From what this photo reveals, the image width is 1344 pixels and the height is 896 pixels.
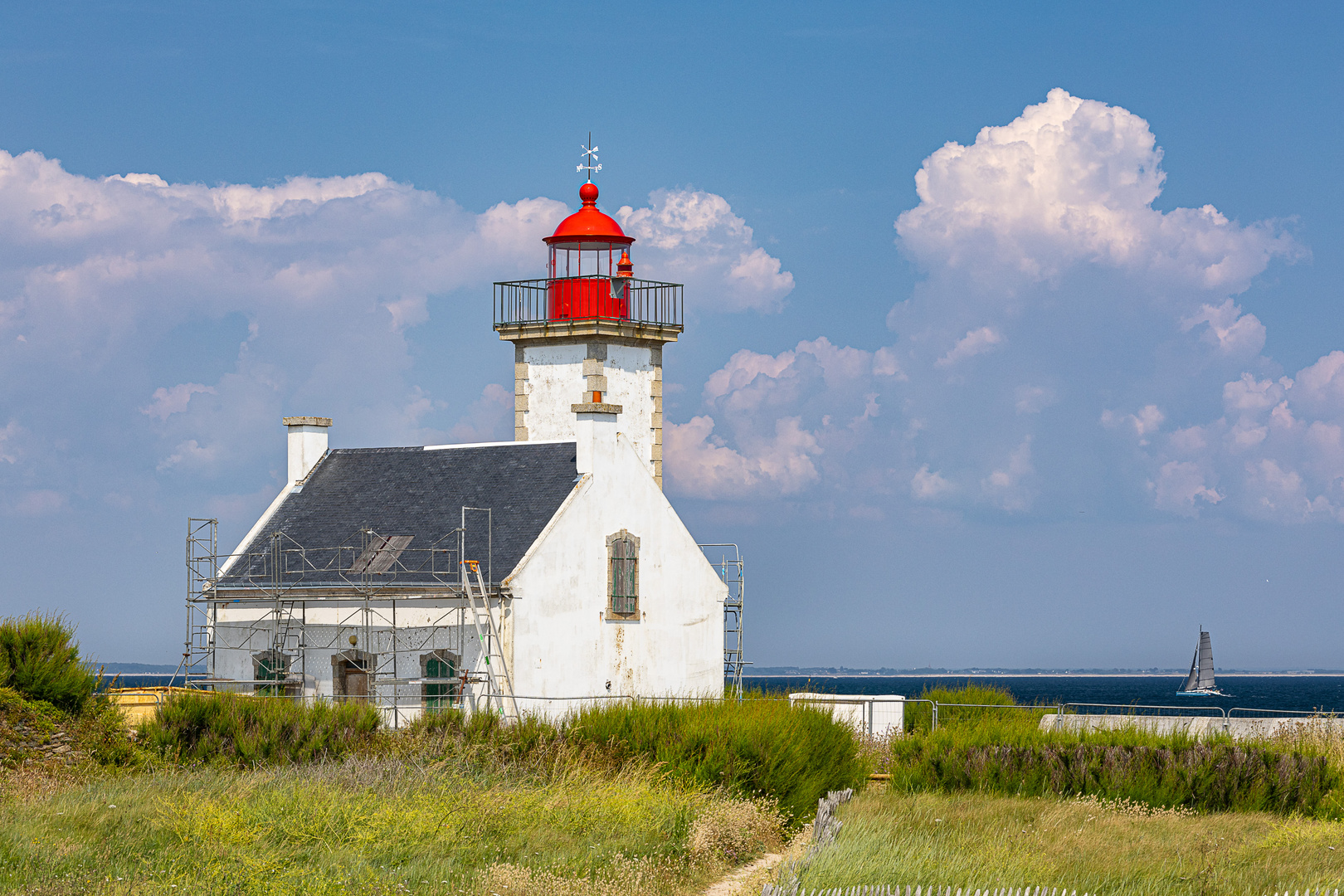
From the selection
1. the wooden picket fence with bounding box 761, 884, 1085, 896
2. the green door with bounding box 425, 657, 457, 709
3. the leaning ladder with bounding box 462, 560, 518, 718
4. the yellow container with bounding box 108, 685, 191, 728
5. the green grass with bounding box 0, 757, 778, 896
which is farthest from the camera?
the green door with bounding box 425, 657, 457, 709

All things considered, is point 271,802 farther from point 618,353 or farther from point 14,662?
point 618,353

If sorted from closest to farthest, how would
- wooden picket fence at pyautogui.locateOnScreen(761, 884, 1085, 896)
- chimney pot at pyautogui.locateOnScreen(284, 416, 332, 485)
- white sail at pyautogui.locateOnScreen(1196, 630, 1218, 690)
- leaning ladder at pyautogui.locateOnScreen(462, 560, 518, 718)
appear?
wooden picket fence at pyautogui.locateOnScreen(761, 884, 1085, 896), leaning ladder at pyautogui.locateOnScreen(462, 560, 518, 718), chimney pot at pyautogui.locateOnScreen(284, 416, 332, 485), white sail at pyautogui.locateOnScreen(1196, 630, 1218, 690)

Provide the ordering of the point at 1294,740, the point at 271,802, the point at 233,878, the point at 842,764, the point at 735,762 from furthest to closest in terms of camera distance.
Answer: the point at 1294,740
the point at 842,764
the point at 735,762
the point at 271,802
the point at 233,878

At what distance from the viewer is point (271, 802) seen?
15.4 metres

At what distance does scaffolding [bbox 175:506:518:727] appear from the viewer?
83.4 feet

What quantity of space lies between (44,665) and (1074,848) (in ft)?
41.8

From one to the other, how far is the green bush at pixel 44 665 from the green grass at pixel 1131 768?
1089cm

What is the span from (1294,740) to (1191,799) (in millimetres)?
3525

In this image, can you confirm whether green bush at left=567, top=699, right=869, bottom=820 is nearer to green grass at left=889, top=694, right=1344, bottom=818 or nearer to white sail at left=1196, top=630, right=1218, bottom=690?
green grass at left=889, top=694, right=1344, bottom=818

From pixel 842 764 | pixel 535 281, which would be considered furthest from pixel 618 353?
pixel 842 764

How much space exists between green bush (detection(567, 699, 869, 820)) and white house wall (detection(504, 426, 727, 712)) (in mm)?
4514

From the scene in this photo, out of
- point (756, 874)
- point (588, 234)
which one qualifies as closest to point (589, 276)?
point (588, 234)

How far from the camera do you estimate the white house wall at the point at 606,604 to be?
25844mm

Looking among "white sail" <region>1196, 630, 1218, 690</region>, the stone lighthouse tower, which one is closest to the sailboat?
"white sail" <region>1196, 630, 1218, 690</region>
